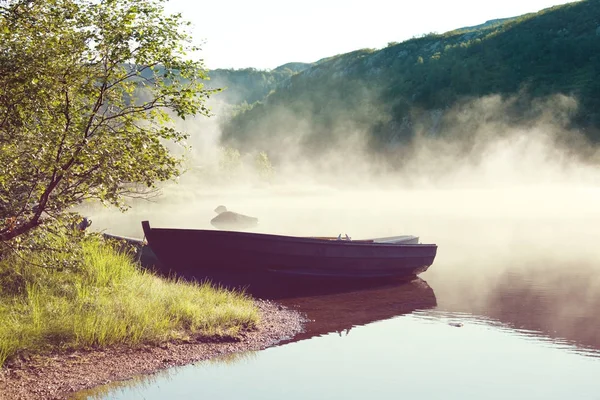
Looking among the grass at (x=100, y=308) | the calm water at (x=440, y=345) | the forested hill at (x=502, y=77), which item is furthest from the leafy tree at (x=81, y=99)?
the forested hill at (x=502, y=77)

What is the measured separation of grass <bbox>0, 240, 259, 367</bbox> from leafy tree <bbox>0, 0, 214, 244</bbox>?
2040 mm

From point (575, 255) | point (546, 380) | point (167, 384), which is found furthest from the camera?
point (575, 255)

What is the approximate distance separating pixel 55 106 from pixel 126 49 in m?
1.67

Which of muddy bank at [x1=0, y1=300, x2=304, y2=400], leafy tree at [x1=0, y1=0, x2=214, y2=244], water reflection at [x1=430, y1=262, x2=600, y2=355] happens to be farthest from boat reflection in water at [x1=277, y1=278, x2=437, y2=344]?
leafy tree at [x1=0, y1=0, x2=214, y2=244]

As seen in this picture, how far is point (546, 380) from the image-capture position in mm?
13594

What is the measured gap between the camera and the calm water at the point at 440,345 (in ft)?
42.2

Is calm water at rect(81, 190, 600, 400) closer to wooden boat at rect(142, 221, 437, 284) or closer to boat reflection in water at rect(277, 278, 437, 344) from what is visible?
boat reflection in water at rect(277, 278, 437, 344)

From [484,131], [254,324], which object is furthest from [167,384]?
[484,131]

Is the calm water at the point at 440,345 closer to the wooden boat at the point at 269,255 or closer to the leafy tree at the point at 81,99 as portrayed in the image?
the wooden boat at the point at 269,255

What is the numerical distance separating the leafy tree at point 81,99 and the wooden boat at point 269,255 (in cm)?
1097

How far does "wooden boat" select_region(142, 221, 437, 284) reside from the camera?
77.8 ft

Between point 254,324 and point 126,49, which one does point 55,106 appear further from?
point 254,324

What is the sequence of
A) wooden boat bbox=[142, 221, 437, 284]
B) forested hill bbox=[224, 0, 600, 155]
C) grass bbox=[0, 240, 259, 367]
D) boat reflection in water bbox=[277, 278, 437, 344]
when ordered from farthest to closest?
forested hill bbox=[224, 0, 600, 155] < wooden boat bbox=[142, 221, 437, 284] < boat reflection in water bbox=[277, 278, 437, 344] < grass bbox=[0, 240, 259, 367]

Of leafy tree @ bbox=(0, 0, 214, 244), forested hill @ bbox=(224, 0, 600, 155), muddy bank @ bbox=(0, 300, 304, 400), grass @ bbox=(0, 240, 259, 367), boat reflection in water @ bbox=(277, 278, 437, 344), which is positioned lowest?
boat reflection in water @ bbox=(277, 278, 437, 344)
